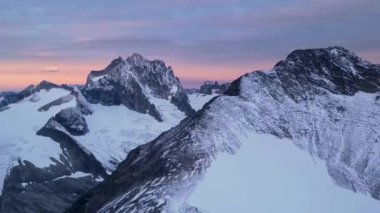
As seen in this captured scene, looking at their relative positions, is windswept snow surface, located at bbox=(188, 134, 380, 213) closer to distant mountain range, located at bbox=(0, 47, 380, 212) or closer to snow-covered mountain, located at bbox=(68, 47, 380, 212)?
snow-covered mountain, located at bbox=(68, 47, 380, 212)

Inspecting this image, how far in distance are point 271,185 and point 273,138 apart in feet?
53.0

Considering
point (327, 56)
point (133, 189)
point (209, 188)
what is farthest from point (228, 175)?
point (327, 56)

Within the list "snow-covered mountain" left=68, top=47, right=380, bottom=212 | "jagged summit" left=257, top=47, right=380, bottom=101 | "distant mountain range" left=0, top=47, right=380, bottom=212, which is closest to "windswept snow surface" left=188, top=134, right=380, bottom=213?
"snow-covered mountain" left=68, top=47, right=380, bottom=212

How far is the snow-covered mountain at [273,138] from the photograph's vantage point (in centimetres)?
10712

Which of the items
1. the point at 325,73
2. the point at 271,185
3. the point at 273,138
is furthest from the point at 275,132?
the point at 325,73

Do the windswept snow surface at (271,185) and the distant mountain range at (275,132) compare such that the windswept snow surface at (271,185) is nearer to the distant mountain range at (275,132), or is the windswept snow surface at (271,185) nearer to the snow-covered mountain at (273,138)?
the snow-covered mountain at (273,138)

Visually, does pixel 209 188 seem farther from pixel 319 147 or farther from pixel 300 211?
pixel 319 147

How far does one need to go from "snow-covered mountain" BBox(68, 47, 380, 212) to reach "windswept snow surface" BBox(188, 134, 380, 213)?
276 mm

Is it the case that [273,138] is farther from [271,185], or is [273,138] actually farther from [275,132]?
[271,185]

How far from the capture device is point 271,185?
376 feet

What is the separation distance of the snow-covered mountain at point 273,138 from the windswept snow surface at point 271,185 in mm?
276

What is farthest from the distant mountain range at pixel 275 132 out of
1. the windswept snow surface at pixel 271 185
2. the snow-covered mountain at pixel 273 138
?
the windswept snow surface at pixel 271 185

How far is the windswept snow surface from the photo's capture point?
105375 millimetres

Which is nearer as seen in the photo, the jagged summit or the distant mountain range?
the distant mountain range
